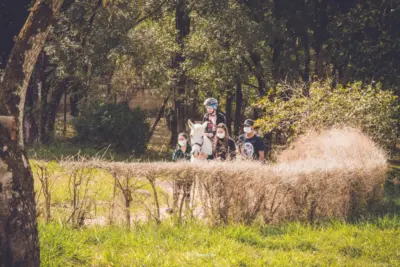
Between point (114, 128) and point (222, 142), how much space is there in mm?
10029

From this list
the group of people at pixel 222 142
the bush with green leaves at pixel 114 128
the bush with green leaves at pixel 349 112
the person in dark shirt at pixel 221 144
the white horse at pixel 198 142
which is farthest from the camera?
the bush with green leaves at pixel 114 128

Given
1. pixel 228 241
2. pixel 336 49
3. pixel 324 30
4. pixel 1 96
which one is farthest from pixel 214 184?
pixel 324 30

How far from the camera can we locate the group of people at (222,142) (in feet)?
36.0

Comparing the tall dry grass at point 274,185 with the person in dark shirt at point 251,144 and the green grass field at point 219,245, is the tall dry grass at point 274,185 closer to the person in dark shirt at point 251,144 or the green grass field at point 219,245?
the green grass field at point 219,245

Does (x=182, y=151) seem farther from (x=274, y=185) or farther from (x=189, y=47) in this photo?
(x=189, y=47)

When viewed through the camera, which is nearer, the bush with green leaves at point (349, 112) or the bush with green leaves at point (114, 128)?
the bush with green leaves at point (349, 112)

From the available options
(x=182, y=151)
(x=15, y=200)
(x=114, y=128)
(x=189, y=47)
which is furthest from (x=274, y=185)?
(x=189, y=47)

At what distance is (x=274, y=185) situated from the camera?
8367 millimetres

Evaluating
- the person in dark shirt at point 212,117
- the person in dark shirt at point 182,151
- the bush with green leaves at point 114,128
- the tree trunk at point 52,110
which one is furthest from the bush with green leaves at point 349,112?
the tree trunk at point 52,110

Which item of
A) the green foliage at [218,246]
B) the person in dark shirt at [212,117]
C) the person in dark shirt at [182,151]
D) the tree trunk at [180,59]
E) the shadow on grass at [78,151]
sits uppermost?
the tree trunk at [180,59]

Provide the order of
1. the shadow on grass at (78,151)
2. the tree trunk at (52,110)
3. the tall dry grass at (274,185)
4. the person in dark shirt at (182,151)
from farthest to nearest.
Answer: the tree trunk at (52,110), the shadow on grass at (78,151), the person in dark shirt at (182,151), the tall dry grass at (274,185)

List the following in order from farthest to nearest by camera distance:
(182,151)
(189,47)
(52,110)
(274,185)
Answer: (52,110) < (189,47) < (182,151) < (274,185)

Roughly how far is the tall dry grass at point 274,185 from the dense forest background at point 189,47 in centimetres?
875

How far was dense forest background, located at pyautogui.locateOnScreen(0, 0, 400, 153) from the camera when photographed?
63.4 ft
